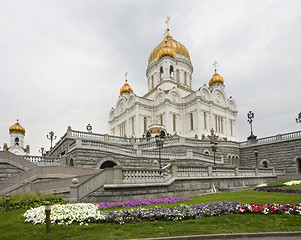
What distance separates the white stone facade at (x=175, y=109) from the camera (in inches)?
1933

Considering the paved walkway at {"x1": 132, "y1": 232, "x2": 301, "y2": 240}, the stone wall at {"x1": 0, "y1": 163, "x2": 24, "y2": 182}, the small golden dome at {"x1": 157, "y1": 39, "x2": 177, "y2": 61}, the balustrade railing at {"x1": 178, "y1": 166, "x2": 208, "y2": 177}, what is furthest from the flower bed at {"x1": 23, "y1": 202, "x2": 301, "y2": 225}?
the small golden dome at {"x1": 157, "y1": 39, "x2": 177, "y2": 61}

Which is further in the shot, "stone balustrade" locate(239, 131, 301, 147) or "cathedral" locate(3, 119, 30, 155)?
"cathedral" locate(3, 119, 30, 155)

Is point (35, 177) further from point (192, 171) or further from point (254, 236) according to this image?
point (254, 236)

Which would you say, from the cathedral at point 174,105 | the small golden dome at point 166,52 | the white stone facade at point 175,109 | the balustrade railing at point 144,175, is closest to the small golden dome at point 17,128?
the cathedral at point 174,105

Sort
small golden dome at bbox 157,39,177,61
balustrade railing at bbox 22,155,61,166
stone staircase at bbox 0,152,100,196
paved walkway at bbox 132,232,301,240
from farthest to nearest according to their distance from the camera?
small golden dome at bbox 157,39,177,61, balustrade railing at bbox 22,155,61,166, stone staircase at bbox 0,152,100,196, paved walkway at bbox 132,232,301,240

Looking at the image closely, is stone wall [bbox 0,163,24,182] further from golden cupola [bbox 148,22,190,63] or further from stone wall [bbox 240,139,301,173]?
golden cupola [bbox 148,22,190,63]

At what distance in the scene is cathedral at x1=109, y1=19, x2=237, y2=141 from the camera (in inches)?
1939

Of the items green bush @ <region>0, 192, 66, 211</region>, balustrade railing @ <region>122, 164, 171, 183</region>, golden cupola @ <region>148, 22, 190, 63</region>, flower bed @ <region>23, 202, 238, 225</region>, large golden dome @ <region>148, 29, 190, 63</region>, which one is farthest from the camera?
large golden dome @ <region>148, 29, 190, 63</region>

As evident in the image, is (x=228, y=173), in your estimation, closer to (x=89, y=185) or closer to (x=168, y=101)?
(x=89, y=185)

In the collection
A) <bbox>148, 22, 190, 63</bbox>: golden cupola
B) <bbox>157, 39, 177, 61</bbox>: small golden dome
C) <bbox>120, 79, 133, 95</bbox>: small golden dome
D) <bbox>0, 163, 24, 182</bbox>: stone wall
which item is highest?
<bbox>148, 22, 190, 63</bbox>: golden cupola

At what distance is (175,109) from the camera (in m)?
50.9

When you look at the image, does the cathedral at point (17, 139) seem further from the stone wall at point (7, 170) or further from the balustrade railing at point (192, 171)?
the balustrade railing at point (192, 171)

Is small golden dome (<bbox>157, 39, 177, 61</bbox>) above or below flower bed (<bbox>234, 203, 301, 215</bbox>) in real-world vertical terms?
above

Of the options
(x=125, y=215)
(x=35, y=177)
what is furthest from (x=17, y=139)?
(x=125, y=215)
